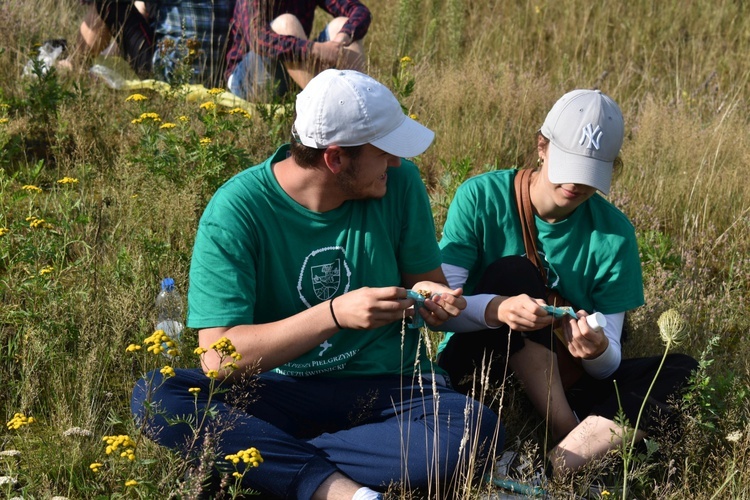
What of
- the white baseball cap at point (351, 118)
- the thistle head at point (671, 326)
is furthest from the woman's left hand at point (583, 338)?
the white baseball cap at point (351, 118)

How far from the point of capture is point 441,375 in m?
3.22

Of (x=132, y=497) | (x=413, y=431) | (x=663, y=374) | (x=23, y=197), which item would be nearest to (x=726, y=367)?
(x=663, y=374)

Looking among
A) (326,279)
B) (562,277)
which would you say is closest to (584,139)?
(562,277)

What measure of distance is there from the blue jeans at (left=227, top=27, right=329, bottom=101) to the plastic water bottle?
2.00 metres

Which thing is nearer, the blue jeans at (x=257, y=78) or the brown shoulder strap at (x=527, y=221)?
the brown shoulder strap at (x=527, y=221)

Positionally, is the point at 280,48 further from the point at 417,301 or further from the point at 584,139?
the point at 417,301

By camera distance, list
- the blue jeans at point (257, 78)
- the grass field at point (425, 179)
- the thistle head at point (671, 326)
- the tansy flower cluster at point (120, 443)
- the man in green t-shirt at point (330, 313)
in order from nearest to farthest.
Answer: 1. the tansy flower cluster at point (120, 443)
2. the thistle head at point (671, 326)
3. the man in green t-shirt at point (330, 313)
4. the grass field at point (425, 179)
5. the blue jeans at point (257, 78)

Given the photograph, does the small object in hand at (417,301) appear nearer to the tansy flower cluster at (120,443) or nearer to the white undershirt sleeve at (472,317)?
the white undershirt sleeve at (472,317)

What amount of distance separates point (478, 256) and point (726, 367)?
3.89 feet

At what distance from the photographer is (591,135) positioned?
10.5 feet

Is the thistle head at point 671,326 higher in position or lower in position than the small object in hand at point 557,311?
higher

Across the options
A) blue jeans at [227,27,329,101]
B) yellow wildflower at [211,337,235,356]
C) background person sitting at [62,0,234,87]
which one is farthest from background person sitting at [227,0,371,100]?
yellow wildflower at [211,337,235,356]

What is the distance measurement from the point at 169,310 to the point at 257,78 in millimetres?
2202

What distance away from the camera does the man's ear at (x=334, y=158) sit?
284 centimetres
